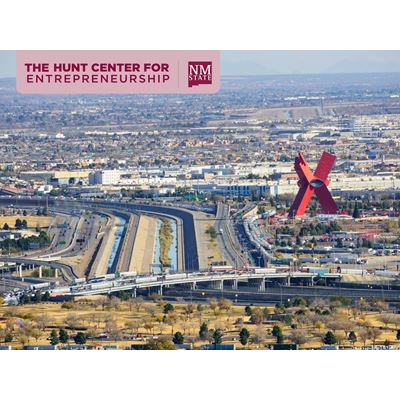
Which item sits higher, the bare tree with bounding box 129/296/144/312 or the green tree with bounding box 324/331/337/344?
the bare tree with bounding box 129/296/144/312

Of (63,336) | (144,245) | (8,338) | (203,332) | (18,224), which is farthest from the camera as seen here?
(18,224)

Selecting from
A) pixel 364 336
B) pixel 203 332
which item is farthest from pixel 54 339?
pixel 364 336

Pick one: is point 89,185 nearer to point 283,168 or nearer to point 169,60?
point 283,168

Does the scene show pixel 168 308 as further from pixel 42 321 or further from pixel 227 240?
pixel 227 240

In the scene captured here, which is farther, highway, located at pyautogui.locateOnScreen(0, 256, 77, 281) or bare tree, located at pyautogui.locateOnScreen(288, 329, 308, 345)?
highway, located at pyautogui.locateOnScreen(0, 256, 77, 281)

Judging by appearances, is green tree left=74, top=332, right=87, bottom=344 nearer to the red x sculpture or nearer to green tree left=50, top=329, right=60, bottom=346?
green tree left=50, top=329, right=60, bottom=346

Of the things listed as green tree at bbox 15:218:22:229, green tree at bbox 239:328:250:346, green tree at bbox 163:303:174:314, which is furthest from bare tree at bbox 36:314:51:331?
green tree at bbox 15:218:22:229
